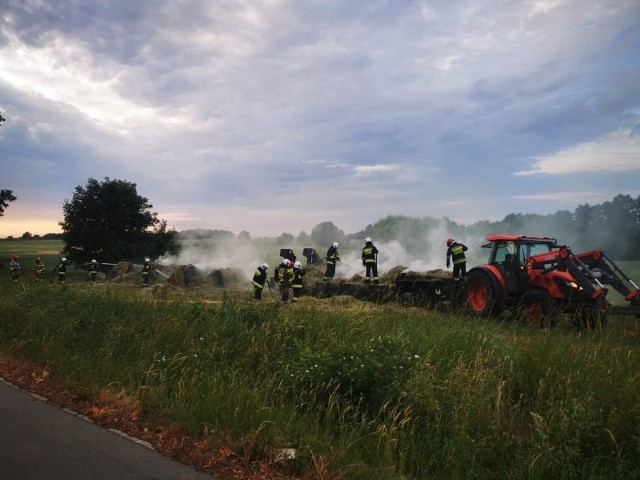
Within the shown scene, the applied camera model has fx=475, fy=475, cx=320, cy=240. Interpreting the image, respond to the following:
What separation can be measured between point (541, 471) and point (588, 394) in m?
1.57

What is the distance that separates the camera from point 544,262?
40.5 feet

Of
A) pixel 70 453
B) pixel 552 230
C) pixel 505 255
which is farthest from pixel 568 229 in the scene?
pixel 70 453

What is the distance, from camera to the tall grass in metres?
4.30

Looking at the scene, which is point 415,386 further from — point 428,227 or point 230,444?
point 428,227

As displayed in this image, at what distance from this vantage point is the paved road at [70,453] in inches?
149

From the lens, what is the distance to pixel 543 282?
40.2 ft

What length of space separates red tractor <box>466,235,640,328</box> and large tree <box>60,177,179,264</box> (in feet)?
111

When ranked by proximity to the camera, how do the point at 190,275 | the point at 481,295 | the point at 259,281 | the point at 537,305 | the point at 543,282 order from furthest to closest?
the point at 190,275 < the point at 259,281 < the point at 481,295 < the point at 543,282 < the point at 537,305

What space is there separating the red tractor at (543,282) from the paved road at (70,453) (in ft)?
29.2

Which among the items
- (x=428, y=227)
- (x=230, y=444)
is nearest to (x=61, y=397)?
(x=230, y=444)

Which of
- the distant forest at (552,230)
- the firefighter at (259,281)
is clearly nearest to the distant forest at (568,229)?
the distant forest at (552,230)

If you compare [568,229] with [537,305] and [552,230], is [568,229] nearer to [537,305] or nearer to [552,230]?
[552,230]

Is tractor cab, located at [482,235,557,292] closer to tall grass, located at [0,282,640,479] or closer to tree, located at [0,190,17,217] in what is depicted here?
tall grass, located at [0,282,640,479]

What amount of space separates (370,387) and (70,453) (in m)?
3.15
